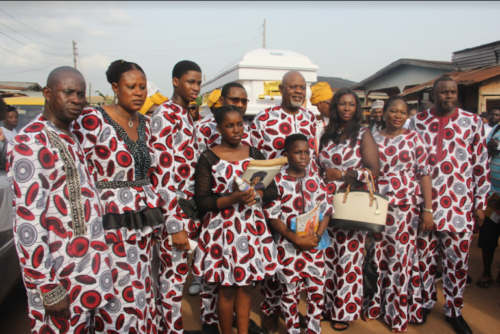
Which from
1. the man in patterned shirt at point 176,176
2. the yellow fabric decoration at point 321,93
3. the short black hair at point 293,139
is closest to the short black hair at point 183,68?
the man in patterned shirt at point 176,176

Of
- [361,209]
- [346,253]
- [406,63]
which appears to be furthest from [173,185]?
[406,63]

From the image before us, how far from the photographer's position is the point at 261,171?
214 centimetres

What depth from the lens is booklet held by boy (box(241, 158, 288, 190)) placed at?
2102mm

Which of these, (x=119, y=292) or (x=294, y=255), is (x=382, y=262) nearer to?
(x=294, y=255)

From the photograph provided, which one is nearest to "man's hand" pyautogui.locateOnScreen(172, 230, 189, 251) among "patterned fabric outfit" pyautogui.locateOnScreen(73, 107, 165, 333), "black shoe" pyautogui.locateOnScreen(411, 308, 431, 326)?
"patterned fabric outfit" pyautogui.locateOnScreen(73, 107, 165, 333)

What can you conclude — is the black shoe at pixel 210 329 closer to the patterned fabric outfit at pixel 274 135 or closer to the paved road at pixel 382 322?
the paved road at pixel 382 322

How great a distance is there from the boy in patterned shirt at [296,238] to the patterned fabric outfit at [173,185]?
649 mm

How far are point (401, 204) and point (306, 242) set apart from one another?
3.28 feet

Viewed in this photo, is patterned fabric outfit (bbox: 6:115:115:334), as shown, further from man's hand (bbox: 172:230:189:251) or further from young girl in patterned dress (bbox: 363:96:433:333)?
young girl in patterned dress (bbox: 363:96:433:333)

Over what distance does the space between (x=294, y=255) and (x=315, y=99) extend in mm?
2218

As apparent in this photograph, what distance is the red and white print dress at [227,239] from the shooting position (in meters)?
2.31

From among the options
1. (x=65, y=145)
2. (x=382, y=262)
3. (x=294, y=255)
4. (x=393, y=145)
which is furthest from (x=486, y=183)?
(x=65, y=145)

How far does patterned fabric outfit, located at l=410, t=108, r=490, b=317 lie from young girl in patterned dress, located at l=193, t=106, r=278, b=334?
65.9 inches

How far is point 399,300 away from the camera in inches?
117
